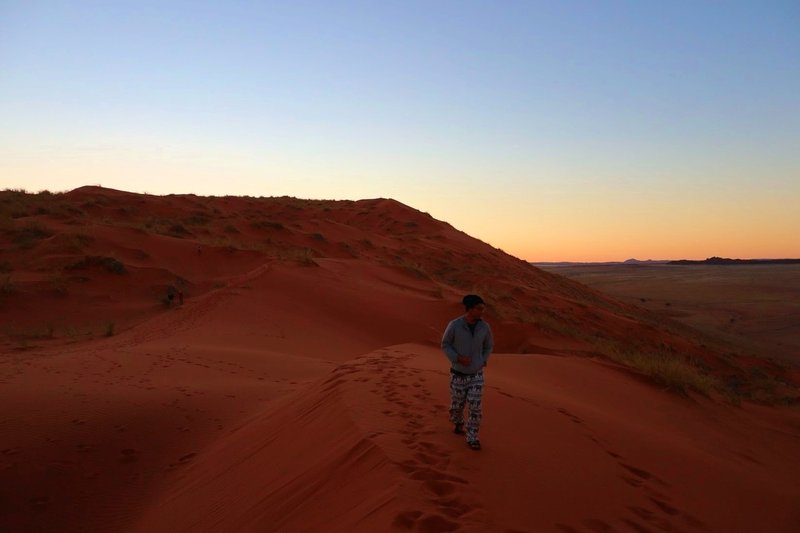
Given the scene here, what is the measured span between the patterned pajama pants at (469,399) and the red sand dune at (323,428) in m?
0.18

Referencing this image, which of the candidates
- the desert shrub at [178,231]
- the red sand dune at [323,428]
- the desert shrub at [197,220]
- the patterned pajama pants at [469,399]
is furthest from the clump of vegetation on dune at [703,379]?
the desert shrub at [197,220]

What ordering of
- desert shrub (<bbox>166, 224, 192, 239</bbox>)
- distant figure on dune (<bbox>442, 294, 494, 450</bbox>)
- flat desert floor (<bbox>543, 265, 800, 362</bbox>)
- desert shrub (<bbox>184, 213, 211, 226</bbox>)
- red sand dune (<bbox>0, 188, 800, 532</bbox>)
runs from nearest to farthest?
red sand dune (<bbox>0, 188, 800, 532</bbox>), distant figure on dune (<bbox>442, 294, 494, 450</bbox>), desert shrub (<bbox>166, 224, 192, 239</bbox>), desert shrub (<bbox>184, 213, 211, 226</bbox>), flat desert floor (<bbox>543, 265, 800, 362</bbox>)

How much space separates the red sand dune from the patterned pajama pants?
0.18m

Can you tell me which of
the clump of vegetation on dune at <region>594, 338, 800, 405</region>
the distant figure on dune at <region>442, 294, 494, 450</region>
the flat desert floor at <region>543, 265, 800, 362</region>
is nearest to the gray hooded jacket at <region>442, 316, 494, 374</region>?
the distant figure on dune at <region>442, 294, 494, 450</region>

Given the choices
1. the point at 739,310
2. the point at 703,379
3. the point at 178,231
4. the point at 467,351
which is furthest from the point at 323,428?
the point at 739,310

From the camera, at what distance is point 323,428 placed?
5.41 meters

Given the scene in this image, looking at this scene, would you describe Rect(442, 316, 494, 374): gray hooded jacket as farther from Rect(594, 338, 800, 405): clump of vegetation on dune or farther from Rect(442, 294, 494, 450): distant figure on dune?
Rect(594, 338, 800, 405): clump of vegetation on dune

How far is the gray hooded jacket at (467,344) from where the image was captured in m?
4.80

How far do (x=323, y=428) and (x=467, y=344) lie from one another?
1.75 metres

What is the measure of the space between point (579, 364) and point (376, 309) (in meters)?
6.55

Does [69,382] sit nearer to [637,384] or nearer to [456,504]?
[456,504]

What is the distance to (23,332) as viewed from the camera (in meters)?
12.0

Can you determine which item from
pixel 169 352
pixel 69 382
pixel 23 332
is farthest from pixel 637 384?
pixel 23 332

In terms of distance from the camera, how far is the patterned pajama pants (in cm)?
456
